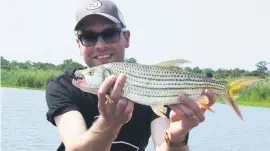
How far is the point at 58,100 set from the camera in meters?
4.45

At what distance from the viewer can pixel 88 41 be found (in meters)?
4.40

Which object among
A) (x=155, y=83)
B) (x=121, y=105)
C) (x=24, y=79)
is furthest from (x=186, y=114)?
(x=24, y=79)

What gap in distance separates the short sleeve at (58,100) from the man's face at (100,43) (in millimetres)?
361

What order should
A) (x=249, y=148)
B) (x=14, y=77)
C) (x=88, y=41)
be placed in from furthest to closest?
(x=14, y=77) < (x=249, y=148) < (x=88, y=41)

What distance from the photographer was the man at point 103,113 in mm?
3872

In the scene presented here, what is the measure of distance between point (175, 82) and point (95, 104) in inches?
47.8

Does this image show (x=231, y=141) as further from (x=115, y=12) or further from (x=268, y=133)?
(x=115, y=12)

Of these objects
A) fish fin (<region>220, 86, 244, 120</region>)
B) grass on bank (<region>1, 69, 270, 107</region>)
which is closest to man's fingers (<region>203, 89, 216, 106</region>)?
fish fin (<region>220, 86, 244, 120</region>)

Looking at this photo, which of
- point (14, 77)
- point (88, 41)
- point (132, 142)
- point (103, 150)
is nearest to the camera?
point (103, 150)

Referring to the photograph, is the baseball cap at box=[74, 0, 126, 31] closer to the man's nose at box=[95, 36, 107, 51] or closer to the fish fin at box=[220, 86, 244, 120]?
the man's nose at box=[95, 36, 107, 51]

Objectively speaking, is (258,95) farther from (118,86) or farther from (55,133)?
(118,86)

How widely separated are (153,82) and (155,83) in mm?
17

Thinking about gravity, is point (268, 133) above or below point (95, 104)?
below

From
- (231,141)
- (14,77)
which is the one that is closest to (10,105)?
(231,141)
